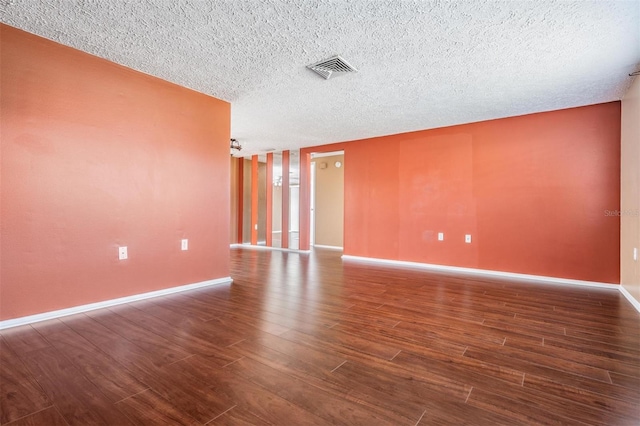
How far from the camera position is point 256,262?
17.3ft

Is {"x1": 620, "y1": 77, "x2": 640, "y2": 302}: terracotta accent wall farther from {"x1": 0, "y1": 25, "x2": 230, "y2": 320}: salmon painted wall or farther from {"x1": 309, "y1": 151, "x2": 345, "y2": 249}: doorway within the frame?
{"x1": 309, "y1": 151, "x2": 345, "y2": 249}: doorway

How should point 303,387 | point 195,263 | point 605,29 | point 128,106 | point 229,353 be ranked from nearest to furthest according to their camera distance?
point 303,387, point 229,353, point 605,29, point 128,106, point 195,263

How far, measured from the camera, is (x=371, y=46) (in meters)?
2.50

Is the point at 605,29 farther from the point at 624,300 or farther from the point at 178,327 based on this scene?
the point at 178,327

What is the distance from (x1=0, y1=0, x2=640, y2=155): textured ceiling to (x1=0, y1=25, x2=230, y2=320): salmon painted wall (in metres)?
0.24

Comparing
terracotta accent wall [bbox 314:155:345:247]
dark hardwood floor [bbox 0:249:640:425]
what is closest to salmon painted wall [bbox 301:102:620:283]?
dark hardwood floor [bbox 0:249:640:425]

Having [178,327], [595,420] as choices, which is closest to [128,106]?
[178,327]

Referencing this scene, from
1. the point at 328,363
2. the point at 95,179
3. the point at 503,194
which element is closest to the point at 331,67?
the point at 95,179

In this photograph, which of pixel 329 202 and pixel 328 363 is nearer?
pixel 328 363

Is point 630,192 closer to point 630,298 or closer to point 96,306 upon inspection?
point 630,298

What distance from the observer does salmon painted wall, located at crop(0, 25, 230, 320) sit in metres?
2.29

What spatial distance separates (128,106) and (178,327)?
216 centimetres

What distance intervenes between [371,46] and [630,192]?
3213mm

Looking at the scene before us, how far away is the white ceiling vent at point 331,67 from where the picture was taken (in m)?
2.73
